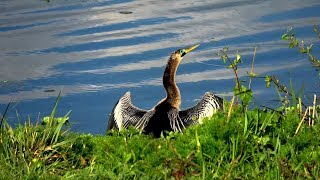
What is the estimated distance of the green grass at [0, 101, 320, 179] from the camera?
20.8 ft

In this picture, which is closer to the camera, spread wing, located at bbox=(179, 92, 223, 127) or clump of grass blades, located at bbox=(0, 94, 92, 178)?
clump of grass blades, located at bbox=(0, 94, 92, 178)

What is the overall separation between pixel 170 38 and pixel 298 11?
2.25m

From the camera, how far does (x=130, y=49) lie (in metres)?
14.6

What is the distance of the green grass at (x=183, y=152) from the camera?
250 inches

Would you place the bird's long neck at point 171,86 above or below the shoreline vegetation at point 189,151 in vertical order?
below

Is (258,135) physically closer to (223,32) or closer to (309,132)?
(309,132)

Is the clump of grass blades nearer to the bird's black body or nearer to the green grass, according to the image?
the green grass

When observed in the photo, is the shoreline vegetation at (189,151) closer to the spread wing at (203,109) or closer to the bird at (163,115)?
the bird at (163,115)

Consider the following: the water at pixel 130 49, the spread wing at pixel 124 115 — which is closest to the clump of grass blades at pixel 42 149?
the spread wing at pixel 124 115

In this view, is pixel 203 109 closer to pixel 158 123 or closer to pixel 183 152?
pixel 158 123

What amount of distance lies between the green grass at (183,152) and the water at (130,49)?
3324 mm

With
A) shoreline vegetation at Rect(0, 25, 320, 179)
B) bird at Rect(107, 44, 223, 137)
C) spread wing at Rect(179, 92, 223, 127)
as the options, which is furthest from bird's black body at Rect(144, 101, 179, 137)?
shoreline vegetation at Rect(0, 25, 320, 179)

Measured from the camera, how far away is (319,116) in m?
7.44

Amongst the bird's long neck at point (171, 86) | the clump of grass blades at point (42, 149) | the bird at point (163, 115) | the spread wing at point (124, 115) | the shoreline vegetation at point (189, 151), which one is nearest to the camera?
the shoreline vegetation at point (189, 151)
